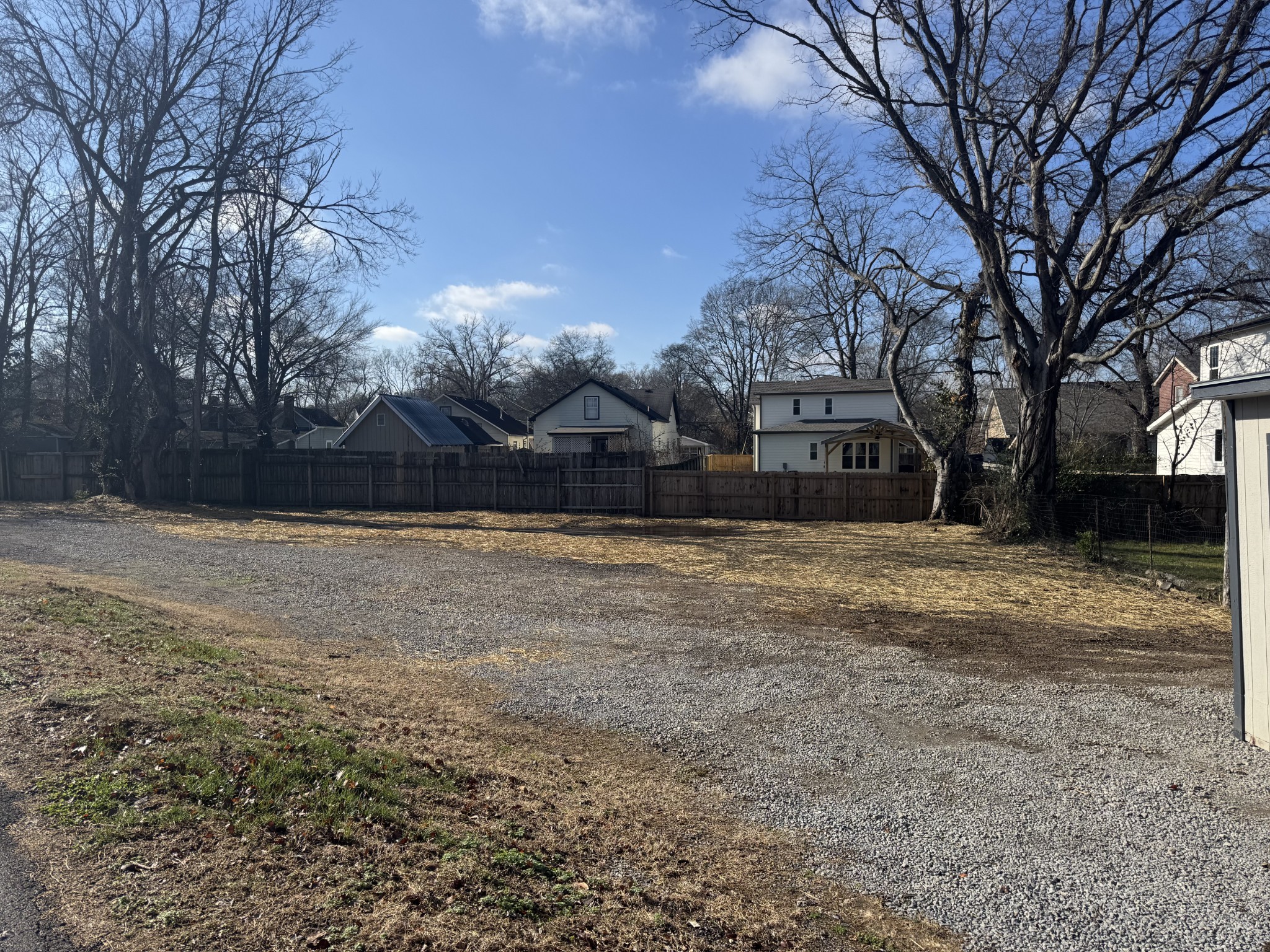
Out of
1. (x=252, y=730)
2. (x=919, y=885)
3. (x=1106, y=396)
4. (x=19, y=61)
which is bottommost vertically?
(x=919, y=885)

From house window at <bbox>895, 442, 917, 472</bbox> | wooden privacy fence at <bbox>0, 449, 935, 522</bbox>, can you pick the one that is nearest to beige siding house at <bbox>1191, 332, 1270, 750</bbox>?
wooden privacy fence at <bbox>0, 449, 935, 522</bbox>

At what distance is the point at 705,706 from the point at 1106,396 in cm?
4303

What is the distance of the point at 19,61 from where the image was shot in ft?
71.7

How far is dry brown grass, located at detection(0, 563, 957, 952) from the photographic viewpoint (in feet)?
9.87

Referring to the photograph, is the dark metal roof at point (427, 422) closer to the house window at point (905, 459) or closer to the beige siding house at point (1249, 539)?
the house window at point (905, 459)

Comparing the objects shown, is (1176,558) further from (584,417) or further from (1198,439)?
(584,417)

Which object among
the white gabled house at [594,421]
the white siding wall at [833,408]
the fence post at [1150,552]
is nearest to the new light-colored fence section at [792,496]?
the fence post at [1150,552]

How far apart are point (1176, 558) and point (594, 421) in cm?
3231

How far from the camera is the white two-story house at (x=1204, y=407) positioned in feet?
66.5

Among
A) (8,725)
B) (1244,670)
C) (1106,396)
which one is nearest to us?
(8,725)

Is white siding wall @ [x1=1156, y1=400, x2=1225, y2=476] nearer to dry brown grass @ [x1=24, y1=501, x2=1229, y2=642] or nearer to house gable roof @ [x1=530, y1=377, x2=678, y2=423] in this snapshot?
dry brown grass @ [x1=24, y1=501, x2=1229, y2=642]

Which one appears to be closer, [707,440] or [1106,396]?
[1106,396]

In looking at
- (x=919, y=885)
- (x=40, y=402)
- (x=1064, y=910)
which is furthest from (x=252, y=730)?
(x=40, y=402)

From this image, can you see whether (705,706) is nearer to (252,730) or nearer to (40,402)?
(252,730)
